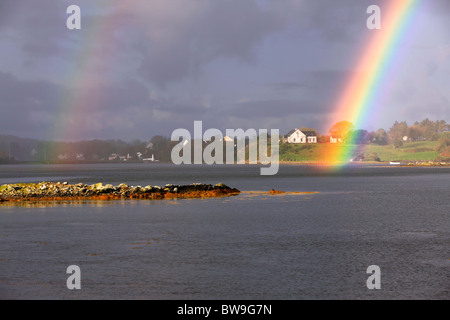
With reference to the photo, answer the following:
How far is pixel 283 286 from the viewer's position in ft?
63.6

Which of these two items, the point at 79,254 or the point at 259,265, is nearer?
the point at 259,265

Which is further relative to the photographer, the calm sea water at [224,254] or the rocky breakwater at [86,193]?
the rocky breakwater at [86,193]

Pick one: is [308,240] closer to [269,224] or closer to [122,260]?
[269,224]

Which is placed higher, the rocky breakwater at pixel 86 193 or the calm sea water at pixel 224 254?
the rocky breakwater at pixel 86 193

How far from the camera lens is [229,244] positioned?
99.7ft

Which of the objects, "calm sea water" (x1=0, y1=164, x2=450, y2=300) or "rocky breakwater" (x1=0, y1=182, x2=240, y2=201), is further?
"rocky breakwater" (x1=0, y1=182, x2=240, y2=201)

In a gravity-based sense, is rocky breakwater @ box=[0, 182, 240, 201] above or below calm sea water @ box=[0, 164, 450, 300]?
above

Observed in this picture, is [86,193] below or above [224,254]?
above

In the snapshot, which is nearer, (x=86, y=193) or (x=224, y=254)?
(x=224, y=254)

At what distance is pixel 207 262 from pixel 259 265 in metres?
2.61
